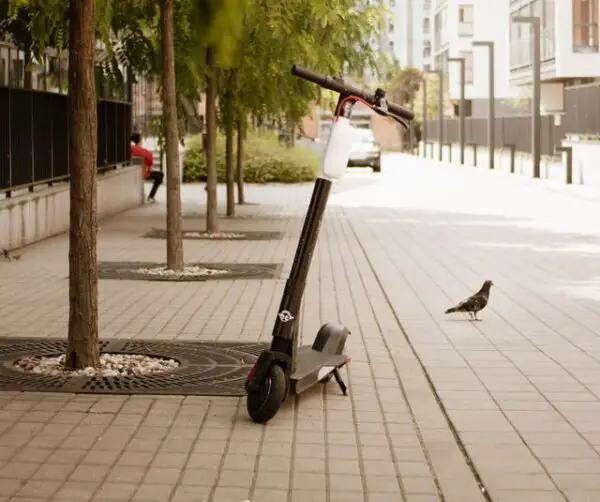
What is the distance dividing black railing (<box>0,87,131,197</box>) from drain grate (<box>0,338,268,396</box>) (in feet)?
28.5

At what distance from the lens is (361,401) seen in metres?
8.30

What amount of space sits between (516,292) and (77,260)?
19.5 ft

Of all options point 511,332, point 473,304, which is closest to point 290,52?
point 473,304

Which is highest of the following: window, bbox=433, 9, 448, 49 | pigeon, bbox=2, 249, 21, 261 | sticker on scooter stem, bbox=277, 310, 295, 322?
window, bbox=433, 9, 448, 49

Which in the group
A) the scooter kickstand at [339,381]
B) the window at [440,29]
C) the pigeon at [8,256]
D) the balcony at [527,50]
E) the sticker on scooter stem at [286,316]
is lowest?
the pigeon at [8,256]

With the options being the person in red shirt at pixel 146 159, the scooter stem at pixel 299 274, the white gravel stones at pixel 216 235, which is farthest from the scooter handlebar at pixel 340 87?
the person in red shirt at pixel 146 159

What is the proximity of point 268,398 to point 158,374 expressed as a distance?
1.68 metres

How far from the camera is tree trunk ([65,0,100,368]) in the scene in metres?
9.10

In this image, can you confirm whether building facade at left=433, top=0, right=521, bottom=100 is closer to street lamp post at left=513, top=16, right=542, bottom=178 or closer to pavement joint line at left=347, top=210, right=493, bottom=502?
street lamp post at left=513, top=16, right=542, bottom=178

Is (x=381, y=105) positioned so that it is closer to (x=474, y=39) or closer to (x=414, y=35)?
(x=474, y=39)

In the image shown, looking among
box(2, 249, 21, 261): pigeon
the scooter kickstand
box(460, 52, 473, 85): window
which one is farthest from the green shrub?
box(460, 52, 473, 85): window

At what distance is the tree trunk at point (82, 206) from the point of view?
29.9 feet

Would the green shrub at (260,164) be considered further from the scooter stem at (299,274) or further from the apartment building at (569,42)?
the scooter stem at (299,274)

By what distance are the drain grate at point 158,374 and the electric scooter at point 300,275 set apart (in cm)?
69
